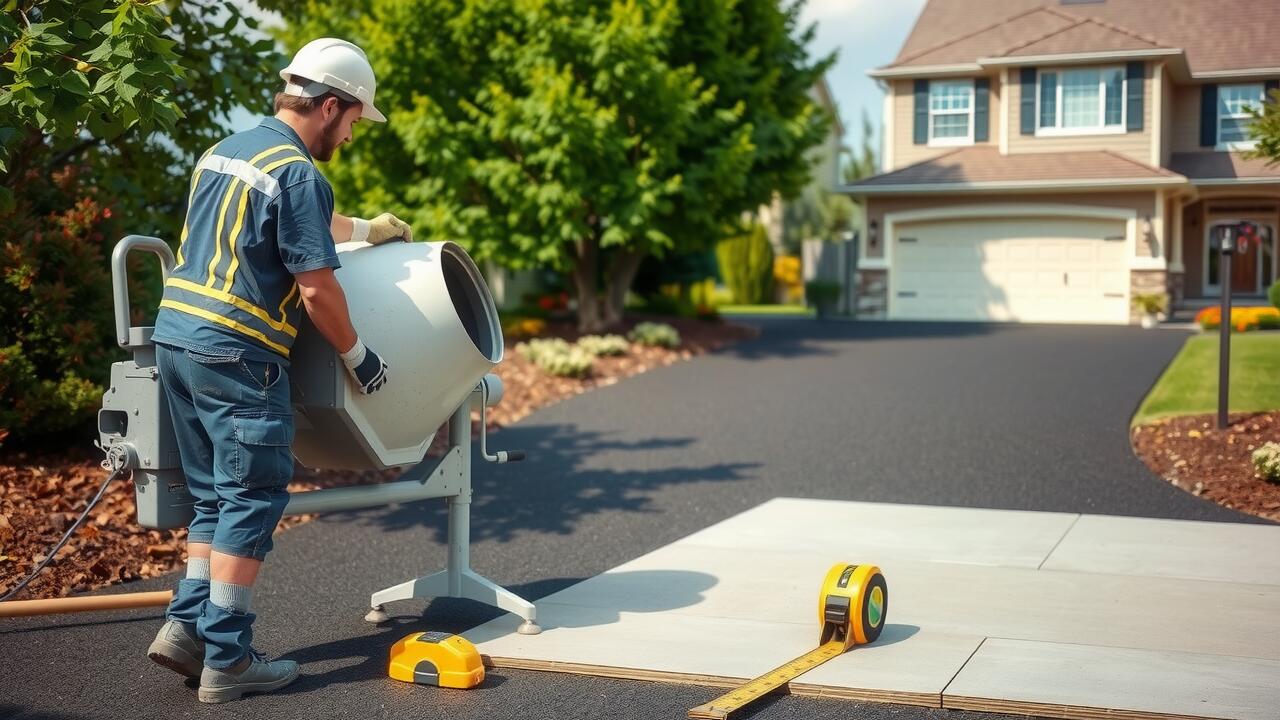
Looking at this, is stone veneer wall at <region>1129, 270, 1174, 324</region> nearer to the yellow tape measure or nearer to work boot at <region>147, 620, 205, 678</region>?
the yellow tape measure

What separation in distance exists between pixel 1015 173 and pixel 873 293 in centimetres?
356

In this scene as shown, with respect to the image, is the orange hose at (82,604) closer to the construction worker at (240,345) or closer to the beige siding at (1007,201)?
the construction worker at (240,345)

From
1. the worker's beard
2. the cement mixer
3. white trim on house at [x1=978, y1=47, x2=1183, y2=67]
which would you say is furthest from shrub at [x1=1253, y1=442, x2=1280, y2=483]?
white trim on house at [x1=978, y1=47, x2=1183, y2=67]

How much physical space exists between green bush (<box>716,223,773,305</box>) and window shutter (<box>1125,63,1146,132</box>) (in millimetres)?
11714

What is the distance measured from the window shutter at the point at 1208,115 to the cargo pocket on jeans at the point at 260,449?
24.5 metres

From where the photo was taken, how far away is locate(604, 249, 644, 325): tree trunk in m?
20.0

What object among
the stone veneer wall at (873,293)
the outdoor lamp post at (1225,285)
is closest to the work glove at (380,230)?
the outdoor lamp post at (1225,285)

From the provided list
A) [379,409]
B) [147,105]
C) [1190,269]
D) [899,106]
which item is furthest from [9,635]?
[1190,269]

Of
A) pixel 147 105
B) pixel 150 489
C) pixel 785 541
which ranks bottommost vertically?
pixel 785 541

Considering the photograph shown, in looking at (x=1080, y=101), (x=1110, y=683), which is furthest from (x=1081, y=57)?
(x=1110, y=683)

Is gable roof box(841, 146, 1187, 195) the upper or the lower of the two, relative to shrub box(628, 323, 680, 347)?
upper

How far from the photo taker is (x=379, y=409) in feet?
15.9

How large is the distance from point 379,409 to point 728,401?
9021 millimetres

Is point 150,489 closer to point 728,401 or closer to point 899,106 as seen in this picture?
point 728,401
